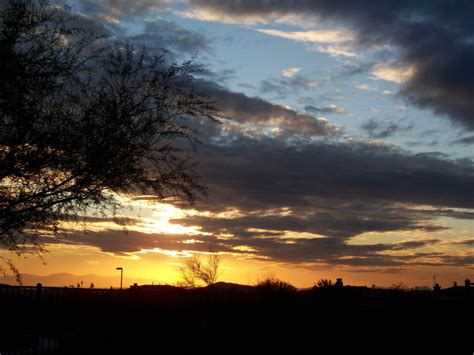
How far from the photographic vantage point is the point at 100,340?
16047mm

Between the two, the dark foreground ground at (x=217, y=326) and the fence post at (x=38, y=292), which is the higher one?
the fence post at (x=38, y=292)

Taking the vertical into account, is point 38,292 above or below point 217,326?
above

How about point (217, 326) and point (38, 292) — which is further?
point (38, 292)

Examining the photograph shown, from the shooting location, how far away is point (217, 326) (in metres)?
16.1

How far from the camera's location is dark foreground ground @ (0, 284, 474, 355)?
52.6ft

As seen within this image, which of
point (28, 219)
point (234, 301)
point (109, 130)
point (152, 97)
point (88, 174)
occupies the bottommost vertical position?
point (234, 301)

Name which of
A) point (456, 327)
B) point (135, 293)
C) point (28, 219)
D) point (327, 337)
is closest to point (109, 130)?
point (28, 219)

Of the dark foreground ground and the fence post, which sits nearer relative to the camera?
the dark foreground ground

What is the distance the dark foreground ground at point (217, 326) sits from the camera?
52.6 feet

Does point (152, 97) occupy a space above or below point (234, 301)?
above

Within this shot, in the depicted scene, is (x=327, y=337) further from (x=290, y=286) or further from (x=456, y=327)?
(x=290, y=286)

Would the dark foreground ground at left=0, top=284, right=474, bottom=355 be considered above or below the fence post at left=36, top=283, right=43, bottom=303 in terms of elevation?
below

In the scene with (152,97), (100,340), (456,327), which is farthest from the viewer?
(456,327)

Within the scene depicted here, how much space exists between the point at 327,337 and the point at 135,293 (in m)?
6.24
